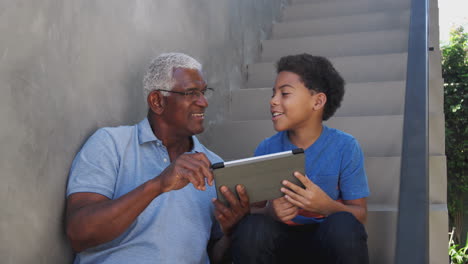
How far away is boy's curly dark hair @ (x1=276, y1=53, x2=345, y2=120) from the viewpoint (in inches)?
72.8

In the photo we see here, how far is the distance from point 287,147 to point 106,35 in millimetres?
821

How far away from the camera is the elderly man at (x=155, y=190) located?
4.40ft

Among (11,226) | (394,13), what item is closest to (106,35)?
(11,226)

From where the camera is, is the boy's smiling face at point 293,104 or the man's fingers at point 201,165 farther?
the boy's smiling face at point 293,104

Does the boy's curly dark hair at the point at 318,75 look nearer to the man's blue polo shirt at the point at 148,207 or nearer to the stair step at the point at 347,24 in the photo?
the man's blue polo shirt at the point at 148,207

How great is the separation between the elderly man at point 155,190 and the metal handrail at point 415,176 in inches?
21.3

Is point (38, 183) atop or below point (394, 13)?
below

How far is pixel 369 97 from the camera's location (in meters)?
2.90

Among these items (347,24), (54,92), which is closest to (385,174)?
(54,92)

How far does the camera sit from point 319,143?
1.78m

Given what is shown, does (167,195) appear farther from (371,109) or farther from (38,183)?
(371,109)

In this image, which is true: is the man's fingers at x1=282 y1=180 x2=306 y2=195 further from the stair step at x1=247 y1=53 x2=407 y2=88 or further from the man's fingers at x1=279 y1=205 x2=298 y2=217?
the stair step at x1=247 y1=53 x2=407 y2=88

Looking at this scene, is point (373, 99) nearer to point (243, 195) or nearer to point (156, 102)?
point (156, 102)

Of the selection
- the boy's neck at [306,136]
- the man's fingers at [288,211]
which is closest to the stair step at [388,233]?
the boy's neck at [306,136]
